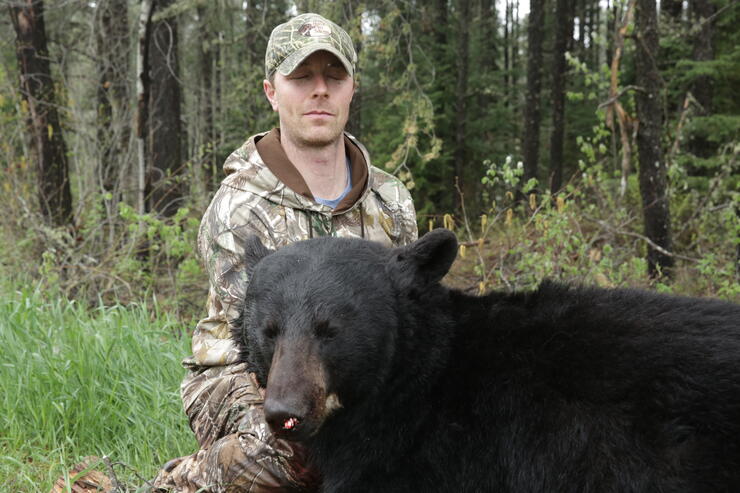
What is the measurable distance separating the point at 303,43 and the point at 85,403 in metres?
2.50

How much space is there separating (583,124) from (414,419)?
2140 cm

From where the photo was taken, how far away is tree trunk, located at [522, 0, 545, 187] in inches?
736

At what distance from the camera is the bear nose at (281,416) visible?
215 centimetres

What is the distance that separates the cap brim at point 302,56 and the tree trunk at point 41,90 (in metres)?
8.01

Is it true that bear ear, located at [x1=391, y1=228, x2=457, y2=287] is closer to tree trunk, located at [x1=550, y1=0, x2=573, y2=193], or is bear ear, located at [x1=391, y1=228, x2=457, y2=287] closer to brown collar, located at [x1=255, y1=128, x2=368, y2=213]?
brown collar, located at [x1=255, y1=128, x2=368, y2=213]

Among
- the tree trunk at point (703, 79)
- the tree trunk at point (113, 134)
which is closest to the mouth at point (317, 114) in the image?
the tree trunk at point (113, 134)

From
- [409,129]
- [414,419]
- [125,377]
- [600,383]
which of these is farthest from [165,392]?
[409,129]

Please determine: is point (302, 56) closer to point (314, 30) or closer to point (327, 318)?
point (314, 30)

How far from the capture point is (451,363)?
2625 millimetres

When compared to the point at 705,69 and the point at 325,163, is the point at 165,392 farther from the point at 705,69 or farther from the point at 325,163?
the point at 705,69

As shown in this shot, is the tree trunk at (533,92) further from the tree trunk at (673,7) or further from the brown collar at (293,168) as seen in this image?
the brown collar at (293,168)

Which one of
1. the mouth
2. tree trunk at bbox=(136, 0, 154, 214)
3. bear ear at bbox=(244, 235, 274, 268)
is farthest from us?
tree trunk at bbox=(136, 0, 154, 214)

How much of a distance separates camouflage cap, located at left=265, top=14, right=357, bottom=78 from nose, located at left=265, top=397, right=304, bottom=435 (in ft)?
6.50

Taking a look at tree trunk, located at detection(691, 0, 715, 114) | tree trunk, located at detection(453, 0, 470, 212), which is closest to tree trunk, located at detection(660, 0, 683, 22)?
tree trunk, located at detection(691, 0, 715, 114)
